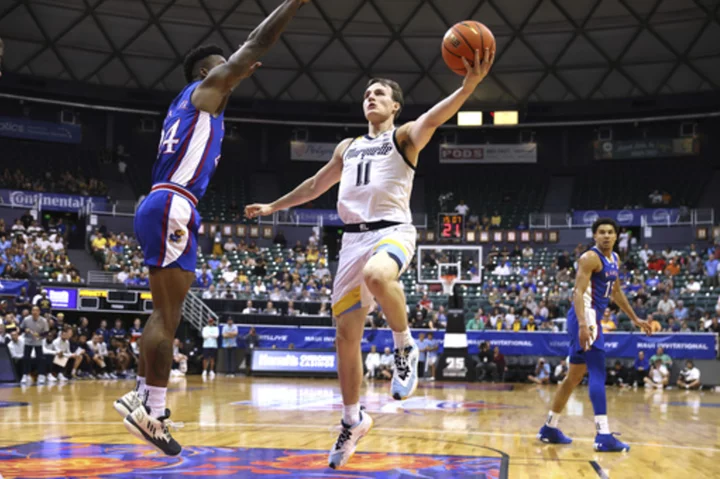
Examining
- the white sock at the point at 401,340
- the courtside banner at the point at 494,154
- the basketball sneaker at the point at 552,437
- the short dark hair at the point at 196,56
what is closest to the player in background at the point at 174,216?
the short dark hair at the point at 196,56

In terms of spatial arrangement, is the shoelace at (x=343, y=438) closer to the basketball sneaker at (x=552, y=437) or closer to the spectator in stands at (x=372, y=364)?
the basketball sneaker at (x=552, y=437)

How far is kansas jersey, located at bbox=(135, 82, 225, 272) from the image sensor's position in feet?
16.0

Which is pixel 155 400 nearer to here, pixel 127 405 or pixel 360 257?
pixel 127 405

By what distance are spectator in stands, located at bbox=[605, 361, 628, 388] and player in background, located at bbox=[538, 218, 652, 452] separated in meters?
13.8

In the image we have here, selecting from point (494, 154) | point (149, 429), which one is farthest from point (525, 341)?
point (149, 429)

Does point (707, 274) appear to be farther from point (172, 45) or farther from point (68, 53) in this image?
point (68, 53)

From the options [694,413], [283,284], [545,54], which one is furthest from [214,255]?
[694,413]

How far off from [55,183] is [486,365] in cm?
2104

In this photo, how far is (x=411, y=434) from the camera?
353 inches

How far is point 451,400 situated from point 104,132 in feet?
94.7

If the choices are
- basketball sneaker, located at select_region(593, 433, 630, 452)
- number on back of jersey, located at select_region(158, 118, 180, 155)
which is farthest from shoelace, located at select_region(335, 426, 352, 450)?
basketball sneaker, located at select_region(593, 433, 630, 452)

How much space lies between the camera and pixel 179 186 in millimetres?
5047

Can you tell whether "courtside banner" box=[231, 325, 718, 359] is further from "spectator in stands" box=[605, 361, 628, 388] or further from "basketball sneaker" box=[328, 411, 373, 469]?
"basketball sneaker" box=[328, 411, 373, 469]

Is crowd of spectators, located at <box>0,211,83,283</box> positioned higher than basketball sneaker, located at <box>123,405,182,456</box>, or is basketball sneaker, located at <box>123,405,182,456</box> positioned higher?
crowd of spectators, located at <box>0,211,83,283</box>
